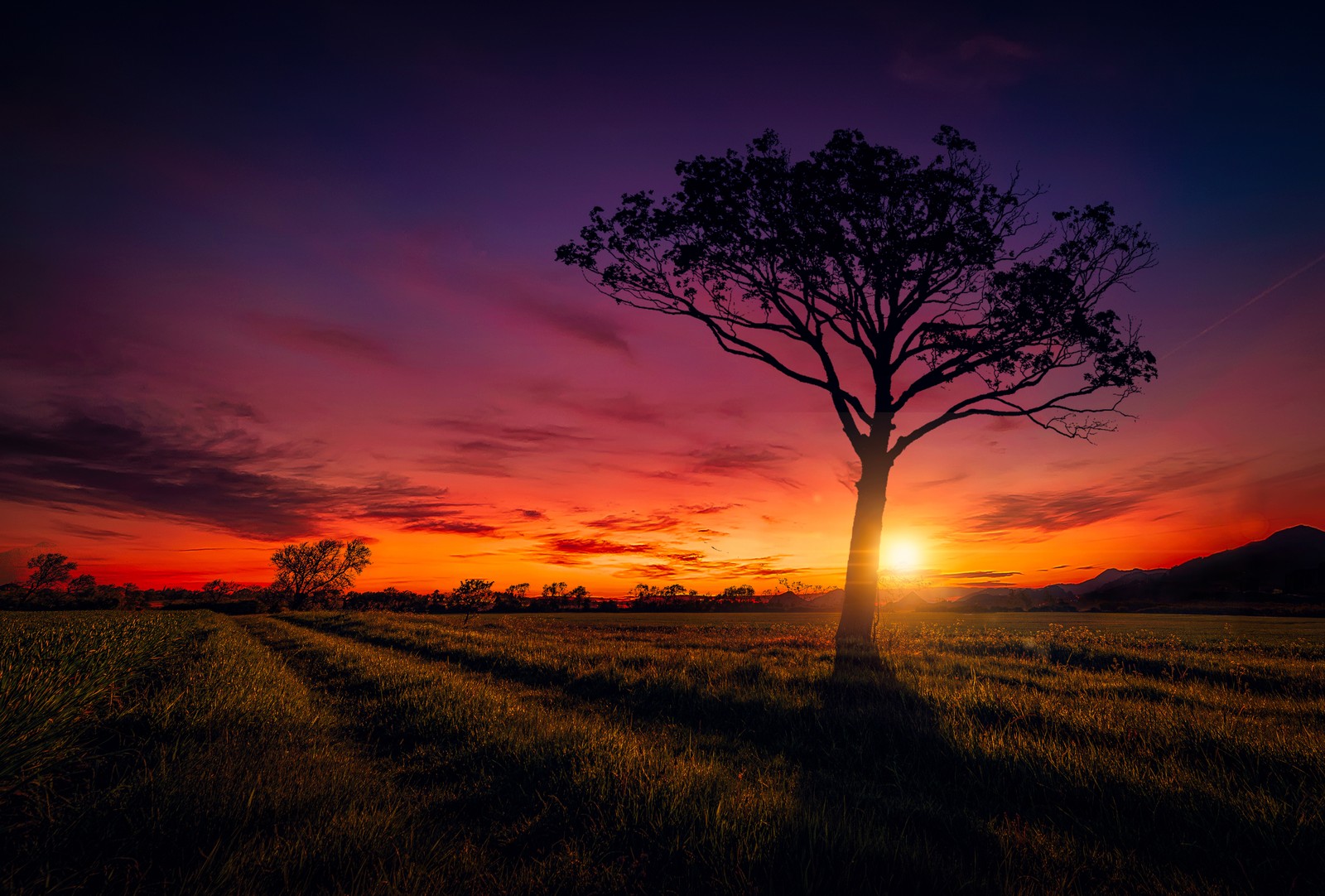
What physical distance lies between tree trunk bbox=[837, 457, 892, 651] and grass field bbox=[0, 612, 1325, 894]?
5.20 m

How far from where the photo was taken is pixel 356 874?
2.99 meters

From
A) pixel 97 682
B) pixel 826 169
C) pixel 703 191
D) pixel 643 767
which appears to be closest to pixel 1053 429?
pixel 826 169

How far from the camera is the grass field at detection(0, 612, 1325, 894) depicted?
10.5 feet

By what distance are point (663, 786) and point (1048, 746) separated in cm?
424

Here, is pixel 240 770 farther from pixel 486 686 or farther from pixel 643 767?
pixel 486 686

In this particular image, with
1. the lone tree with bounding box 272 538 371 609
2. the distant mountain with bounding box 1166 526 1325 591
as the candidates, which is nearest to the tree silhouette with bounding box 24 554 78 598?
the lone tree with bounding box 272 538 371 609

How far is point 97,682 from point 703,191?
698 inches

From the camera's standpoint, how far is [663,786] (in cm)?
412

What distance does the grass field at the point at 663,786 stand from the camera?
126 inches

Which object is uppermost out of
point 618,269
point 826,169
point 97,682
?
point 826,169

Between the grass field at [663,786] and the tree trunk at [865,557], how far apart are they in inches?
205

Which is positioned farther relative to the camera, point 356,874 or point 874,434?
point 874,434

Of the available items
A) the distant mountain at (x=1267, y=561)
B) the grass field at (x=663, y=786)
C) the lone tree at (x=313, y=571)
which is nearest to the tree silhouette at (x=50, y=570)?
the lone tree at (x=313, y=571)

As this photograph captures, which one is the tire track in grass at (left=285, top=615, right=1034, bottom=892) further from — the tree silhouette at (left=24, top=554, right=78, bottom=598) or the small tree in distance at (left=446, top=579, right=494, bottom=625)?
the tree silhouette at (left=24, top=554, right=78, bottom=598)
